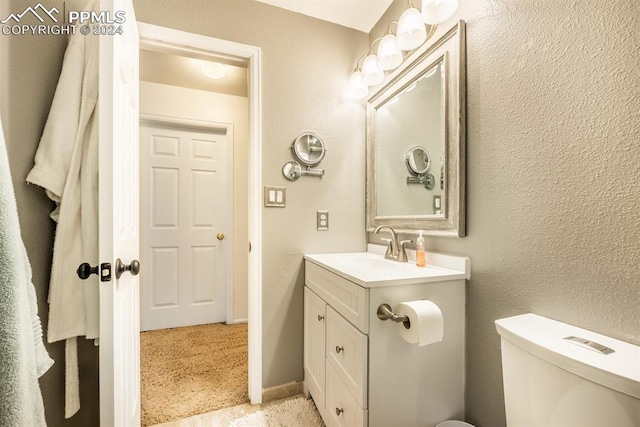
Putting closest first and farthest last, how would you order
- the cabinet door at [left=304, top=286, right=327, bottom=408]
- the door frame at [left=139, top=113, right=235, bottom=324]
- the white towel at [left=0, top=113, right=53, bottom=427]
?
the white towel at [left=0, top=113, right=53, bottom=427] < the cabinet door at [left=304, top=286, right=327, bottom=408] < the door frame at [left=139, top=113, right=235, bottom=324]

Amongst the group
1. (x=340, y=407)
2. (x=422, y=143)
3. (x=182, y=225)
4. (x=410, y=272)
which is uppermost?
(x=422, y=143)

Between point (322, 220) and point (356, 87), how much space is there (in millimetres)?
860

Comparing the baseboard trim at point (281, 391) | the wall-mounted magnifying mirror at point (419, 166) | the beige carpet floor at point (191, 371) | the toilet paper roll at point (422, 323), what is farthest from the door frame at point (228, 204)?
the toilet paper roll at point (422, 323)

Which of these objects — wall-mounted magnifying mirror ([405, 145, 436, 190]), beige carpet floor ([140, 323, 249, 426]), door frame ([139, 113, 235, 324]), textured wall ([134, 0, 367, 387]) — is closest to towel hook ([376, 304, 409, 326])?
wall-mounted magnifying mirror ([405, 145, 436, 190])

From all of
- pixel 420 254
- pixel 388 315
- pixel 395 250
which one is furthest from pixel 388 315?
pixel 395 250

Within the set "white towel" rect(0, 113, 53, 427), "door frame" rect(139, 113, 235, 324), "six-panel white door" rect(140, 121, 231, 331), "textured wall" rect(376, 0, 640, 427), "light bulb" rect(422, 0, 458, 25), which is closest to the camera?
"white towel" rect(0, 113, 53, 427)

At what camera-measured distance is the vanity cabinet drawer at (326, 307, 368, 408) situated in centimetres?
93

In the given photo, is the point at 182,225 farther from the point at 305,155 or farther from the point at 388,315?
the point at 388,315

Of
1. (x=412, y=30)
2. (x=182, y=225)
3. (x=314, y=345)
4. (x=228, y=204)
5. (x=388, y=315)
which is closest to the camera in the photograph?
(x=388, y=315)

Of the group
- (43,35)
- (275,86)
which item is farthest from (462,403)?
(43,35)

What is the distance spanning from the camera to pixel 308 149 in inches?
64.2

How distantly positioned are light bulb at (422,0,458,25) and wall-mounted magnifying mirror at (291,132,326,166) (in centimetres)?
80

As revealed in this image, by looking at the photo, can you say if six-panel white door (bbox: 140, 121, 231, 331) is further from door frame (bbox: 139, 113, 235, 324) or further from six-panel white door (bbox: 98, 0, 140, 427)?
six-panel white door (bbox: 98, 0, 140, 427)

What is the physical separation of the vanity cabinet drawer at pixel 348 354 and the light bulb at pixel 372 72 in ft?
4.24
